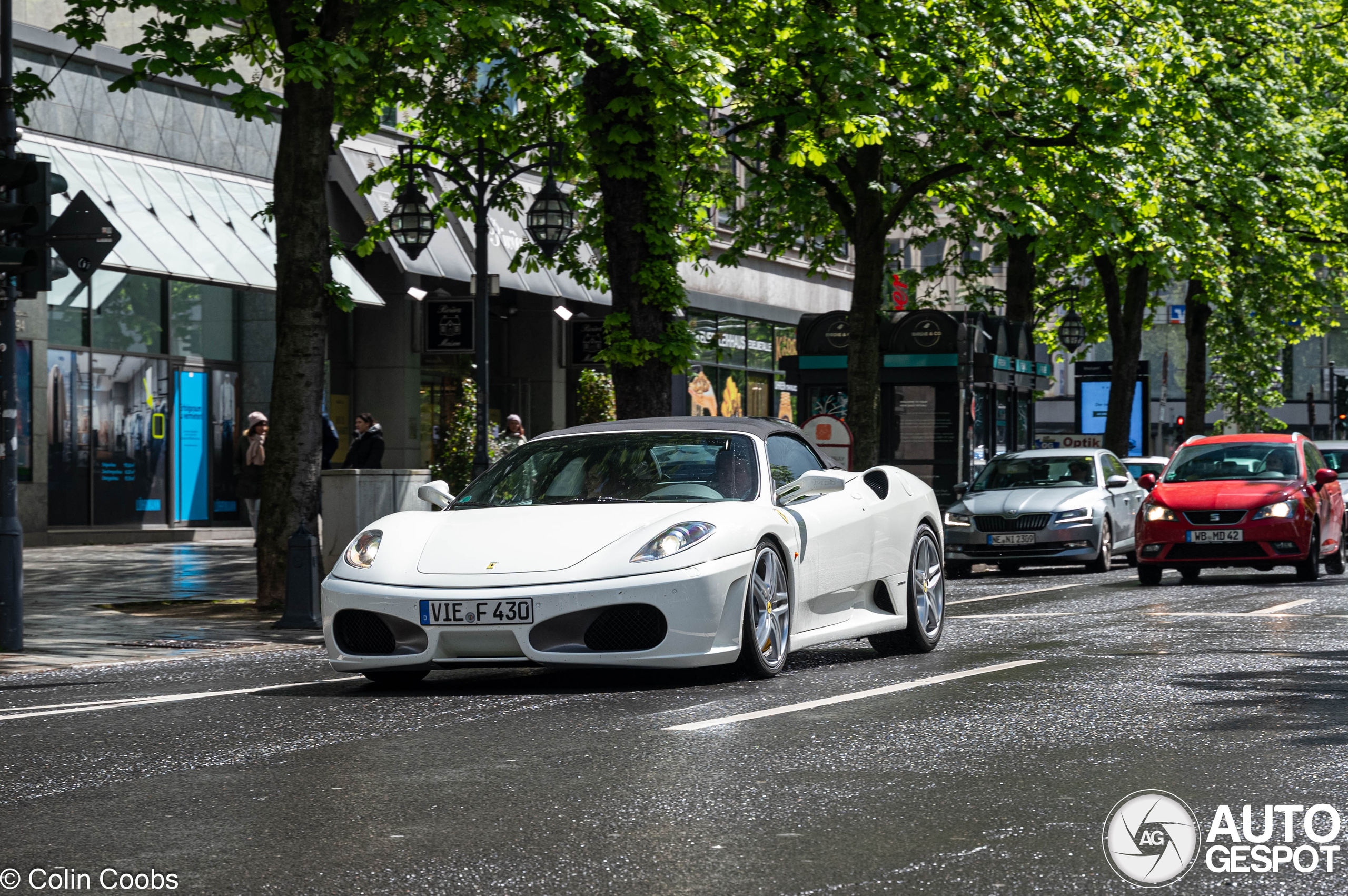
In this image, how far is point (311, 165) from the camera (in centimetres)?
1516

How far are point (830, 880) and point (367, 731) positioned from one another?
3.32 metres

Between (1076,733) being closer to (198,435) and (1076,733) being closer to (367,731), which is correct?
(367,731)

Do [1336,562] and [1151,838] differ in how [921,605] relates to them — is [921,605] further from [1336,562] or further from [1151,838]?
[1336,562]

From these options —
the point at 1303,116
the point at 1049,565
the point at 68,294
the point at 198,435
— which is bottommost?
the point at 1049,565

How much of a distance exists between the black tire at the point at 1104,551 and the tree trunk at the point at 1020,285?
27.1 ft

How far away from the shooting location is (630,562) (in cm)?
886

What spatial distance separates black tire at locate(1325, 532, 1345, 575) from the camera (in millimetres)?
20594

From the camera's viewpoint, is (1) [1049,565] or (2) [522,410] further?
(2) [522,410]

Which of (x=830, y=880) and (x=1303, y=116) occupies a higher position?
(x=1303, y=116)

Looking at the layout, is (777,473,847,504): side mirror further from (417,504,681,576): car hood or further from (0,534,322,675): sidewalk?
(0,534,322,675): sidewalk

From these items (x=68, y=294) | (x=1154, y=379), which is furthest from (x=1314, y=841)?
(x=1154, y=379)

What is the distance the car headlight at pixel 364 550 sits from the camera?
9242 mm

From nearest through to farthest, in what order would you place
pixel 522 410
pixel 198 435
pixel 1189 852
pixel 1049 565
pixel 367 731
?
pixel 1189 852 → pixel 367 731 → pixel 1049 565 → pixel 198 435 → pixel 522 410

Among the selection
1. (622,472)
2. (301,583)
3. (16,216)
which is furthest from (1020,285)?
(622,472)
